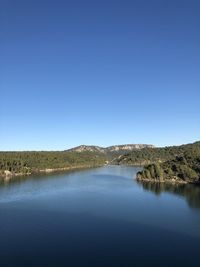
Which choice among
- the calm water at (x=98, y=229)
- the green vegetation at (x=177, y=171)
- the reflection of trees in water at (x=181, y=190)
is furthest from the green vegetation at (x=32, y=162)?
the reflection of trees in water at (x=181, y=190)

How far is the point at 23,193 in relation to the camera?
73.1 meters

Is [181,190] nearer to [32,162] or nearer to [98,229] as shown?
[98,229]

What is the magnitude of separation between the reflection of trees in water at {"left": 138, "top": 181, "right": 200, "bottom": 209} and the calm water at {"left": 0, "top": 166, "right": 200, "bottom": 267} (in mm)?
226

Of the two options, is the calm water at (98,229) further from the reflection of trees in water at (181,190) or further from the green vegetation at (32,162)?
the green vegetation at (32,162)

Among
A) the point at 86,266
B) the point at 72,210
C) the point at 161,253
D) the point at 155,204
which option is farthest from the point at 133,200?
the point at 86,266

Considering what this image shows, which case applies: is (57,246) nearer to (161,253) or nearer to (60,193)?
(161,253)

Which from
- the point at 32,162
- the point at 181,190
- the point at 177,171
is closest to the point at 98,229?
the point at 181,190

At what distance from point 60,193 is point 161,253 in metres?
44.0

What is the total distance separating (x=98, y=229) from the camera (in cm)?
4350

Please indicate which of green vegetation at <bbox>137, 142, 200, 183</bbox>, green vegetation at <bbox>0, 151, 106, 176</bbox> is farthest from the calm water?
green vegetation at <bbox>0, 151, 106, 176</bbox>

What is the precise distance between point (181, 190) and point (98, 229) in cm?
4329

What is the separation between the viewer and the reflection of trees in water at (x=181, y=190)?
6784 cm

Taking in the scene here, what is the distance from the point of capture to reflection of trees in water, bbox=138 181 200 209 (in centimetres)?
6784

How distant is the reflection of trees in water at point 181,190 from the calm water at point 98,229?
0.23m
